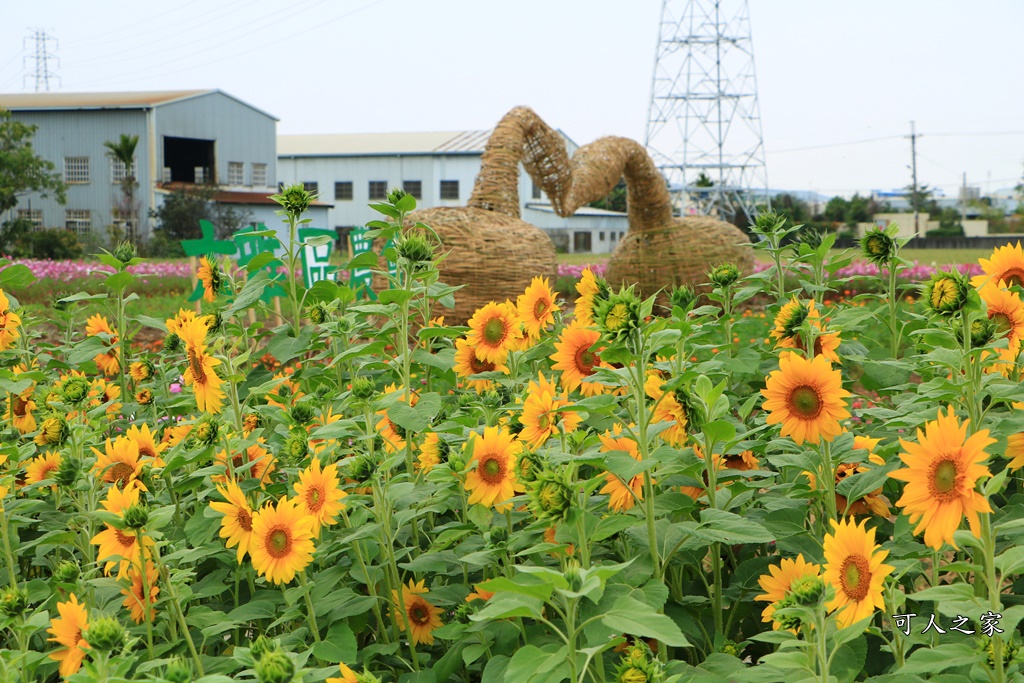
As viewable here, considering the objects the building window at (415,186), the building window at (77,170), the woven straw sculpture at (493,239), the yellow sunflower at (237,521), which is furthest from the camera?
the building window at (415,186)

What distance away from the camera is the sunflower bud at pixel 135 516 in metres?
1.05

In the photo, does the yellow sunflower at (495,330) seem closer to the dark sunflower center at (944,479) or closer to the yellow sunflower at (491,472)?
the yellow sunflower at (491,472)

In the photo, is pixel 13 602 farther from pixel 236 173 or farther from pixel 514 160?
pixel 236 173

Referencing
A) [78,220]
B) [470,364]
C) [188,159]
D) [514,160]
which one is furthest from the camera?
[188,159]

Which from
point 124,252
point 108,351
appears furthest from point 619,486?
Result: point 108,351

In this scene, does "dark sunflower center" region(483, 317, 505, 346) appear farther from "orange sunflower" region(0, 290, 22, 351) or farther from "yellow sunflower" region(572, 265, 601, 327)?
"orange sunflower" region(0, 290, 22, 351)

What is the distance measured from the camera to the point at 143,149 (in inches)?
979

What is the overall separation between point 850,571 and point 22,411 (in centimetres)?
160

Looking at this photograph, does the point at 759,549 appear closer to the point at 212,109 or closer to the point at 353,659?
the point at 353,659

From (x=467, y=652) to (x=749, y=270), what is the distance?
568 cm

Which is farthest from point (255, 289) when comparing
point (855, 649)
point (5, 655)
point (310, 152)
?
point (310, 152)

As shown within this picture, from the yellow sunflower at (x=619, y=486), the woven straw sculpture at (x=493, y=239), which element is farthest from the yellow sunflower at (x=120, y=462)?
the woven straw sculpture at (x=493, y=239)

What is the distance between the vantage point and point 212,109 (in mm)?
26062

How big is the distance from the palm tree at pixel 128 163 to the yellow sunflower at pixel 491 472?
2481 centimetres
